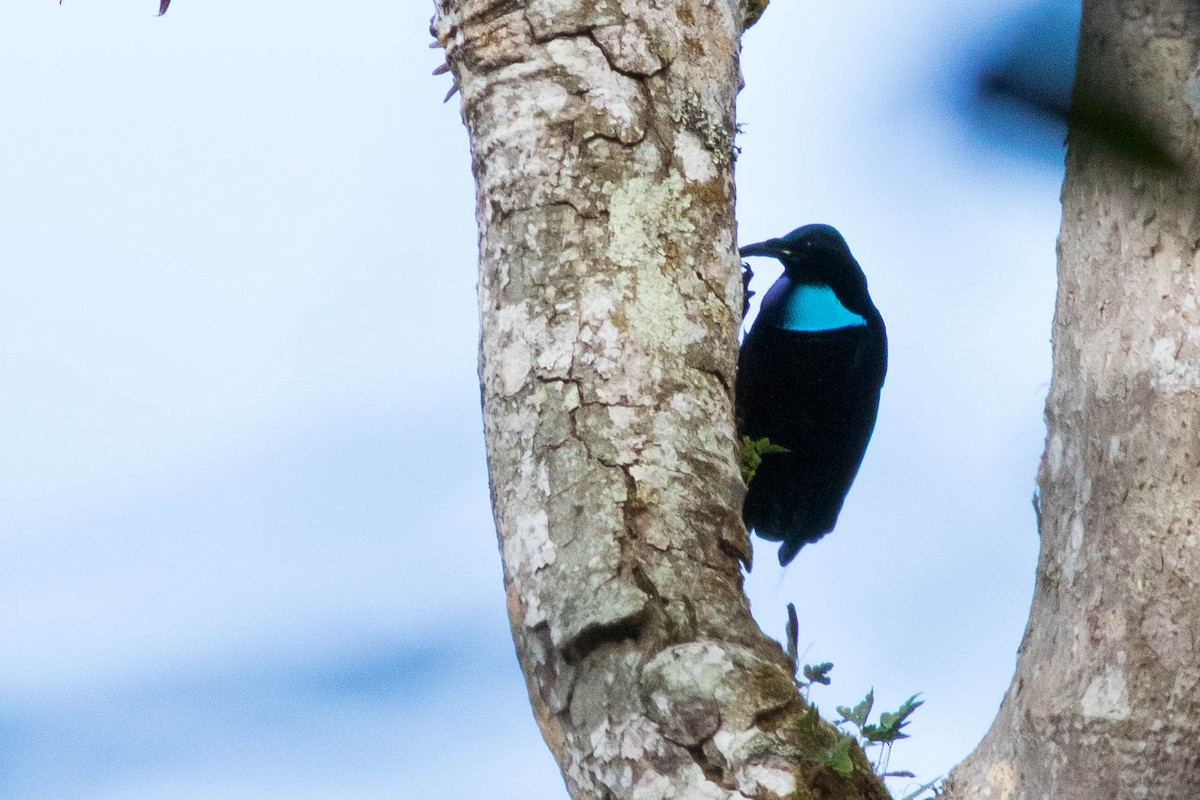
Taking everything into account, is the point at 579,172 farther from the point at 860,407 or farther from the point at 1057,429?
the point at 860,407

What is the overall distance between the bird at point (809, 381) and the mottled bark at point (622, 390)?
129 cm

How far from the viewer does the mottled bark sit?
1.96m

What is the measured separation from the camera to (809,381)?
392cm

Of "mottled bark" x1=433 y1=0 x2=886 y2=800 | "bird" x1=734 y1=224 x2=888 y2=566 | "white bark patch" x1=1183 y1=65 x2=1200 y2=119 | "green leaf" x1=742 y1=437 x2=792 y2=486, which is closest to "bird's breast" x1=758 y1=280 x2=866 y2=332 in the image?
"bird" x1=734 y1=224 x2=888 y2=566

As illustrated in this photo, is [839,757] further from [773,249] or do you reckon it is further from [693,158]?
[773,249]

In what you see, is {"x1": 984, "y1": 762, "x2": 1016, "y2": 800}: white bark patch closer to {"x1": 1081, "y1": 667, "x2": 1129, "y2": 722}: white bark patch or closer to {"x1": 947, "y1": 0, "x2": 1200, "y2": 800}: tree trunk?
{"x1": 947, "y1": 0, "x2": 1200, "y2": 800}: tree trunk

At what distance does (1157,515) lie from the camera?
1.86 m

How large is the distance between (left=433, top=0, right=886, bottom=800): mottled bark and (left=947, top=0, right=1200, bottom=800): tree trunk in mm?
321

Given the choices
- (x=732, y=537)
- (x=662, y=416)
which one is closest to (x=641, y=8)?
(x=662, y=416)

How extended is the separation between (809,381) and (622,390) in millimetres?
1751

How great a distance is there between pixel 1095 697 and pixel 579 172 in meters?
1.30

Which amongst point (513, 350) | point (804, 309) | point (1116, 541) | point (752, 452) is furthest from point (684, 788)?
point (804, 309)

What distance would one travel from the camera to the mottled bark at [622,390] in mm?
1963

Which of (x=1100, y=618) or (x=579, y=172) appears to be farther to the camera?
(x=579, y=172)
